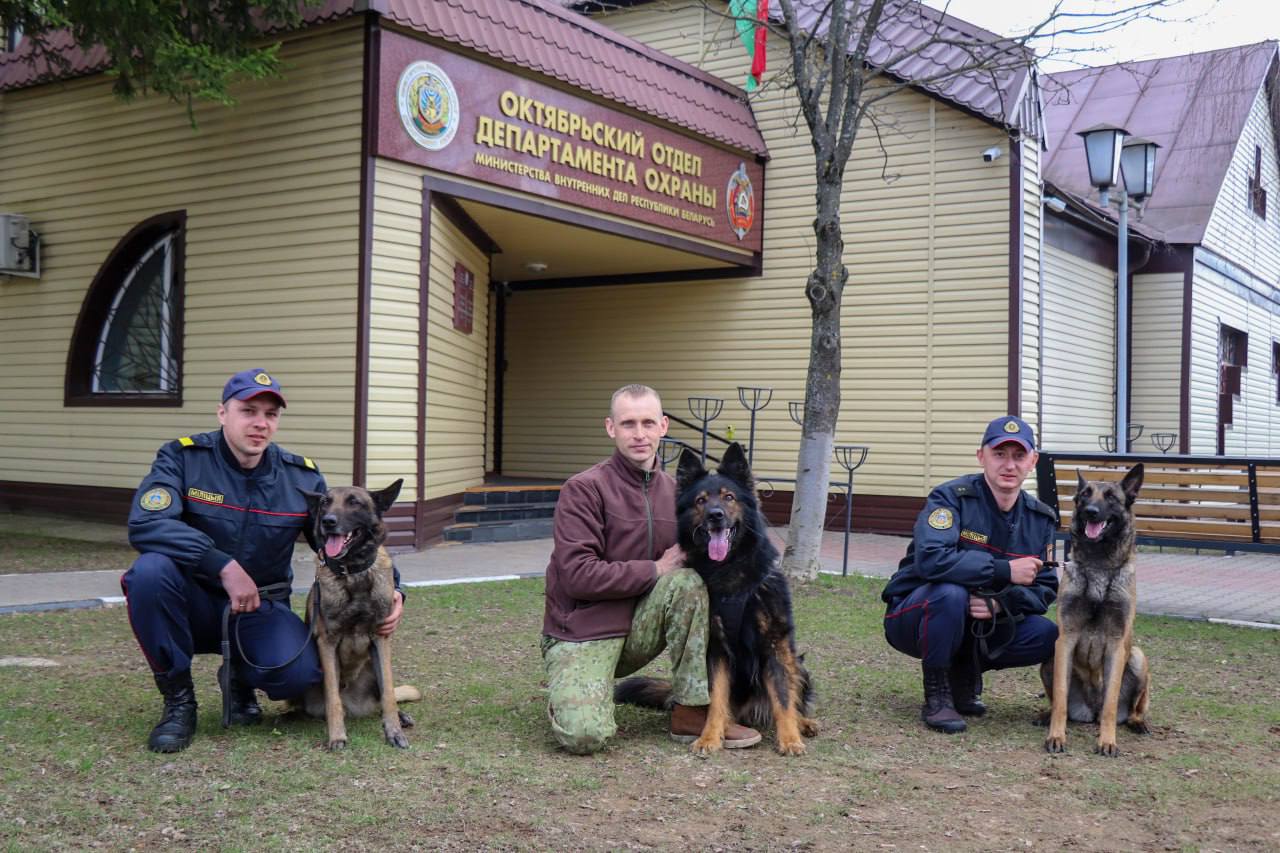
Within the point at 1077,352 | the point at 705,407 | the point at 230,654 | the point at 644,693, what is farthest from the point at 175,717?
the point at 1077,352

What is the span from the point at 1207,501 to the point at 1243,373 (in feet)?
40.5

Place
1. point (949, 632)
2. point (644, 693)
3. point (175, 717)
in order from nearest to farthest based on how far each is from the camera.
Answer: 1. point (175, 717)
2. point (949, 632)
3. point (644, 693)

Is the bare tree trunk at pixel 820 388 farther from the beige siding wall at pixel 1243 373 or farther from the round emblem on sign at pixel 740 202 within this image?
the beige siding wall at pixel 1243 373

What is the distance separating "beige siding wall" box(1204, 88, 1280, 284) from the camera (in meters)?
16.6

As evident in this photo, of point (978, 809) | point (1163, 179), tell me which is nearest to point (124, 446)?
point (978, 809)

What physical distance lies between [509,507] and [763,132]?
234 inches

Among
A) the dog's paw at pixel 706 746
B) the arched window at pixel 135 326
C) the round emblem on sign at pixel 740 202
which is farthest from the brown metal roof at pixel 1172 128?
the dog's paw at pixel 706 746

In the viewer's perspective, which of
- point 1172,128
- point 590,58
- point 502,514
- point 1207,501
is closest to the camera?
point 1207,501

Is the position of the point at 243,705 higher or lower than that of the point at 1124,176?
lower

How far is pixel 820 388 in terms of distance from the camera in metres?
8.47

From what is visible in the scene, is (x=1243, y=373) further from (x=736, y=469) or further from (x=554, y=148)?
(x=736, y=469)

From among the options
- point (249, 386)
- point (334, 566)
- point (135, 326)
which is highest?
point (135, 326)

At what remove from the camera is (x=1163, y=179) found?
56.1 ft

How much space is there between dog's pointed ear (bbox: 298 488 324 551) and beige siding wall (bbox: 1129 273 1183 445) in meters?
14.2
